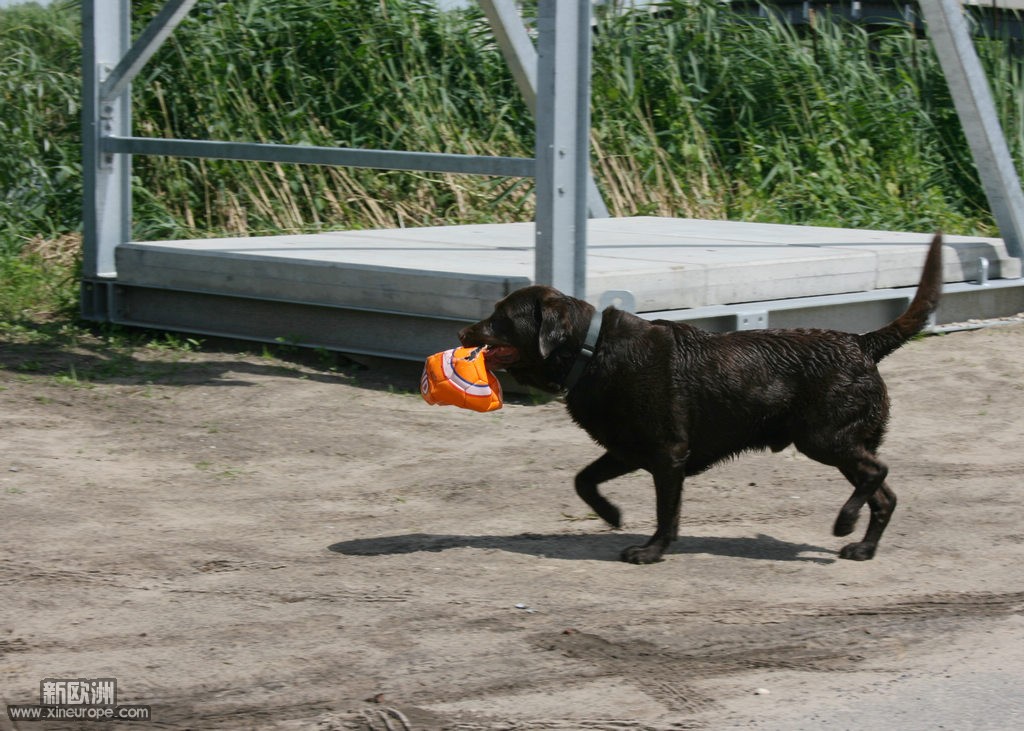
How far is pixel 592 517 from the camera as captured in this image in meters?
5.30

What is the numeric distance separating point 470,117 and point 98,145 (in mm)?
4133

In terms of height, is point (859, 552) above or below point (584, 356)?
below

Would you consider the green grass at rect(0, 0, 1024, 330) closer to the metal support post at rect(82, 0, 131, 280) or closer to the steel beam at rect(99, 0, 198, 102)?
the metal support post at rect(82, 0, 131, 280)

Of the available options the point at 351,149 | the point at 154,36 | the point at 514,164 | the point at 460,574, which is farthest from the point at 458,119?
the point at 460,574

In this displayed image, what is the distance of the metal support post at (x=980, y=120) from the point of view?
9406 mm

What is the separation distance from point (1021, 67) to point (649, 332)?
9942 mm

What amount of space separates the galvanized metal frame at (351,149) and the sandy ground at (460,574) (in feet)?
3.35

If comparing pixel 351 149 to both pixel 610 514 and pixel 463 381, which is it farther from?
pixel 610 514

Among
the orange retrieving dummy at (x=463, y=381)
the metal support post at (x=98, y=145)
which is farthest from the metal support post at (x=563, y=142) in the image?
the metal support post at (x=98, y=145)

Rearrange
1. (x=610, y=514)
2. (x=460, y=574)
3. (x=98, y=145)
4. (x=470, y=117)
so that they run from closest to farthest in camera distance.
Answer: (x=460, y=574), (x=610, y=514), (x=98, y=145), (x=470, y=117)

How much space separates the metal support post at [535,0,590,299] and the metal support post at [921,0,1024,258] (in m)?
3.69

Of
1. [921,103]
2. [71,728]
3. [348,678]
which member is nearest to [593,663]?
[348,678]

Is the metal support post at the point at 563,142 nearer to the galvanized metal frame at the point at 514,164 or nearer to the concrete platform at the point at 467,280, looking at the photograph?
the galvanized metal frame at the point at 514,164

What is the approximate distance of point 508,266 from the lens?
299 inches
